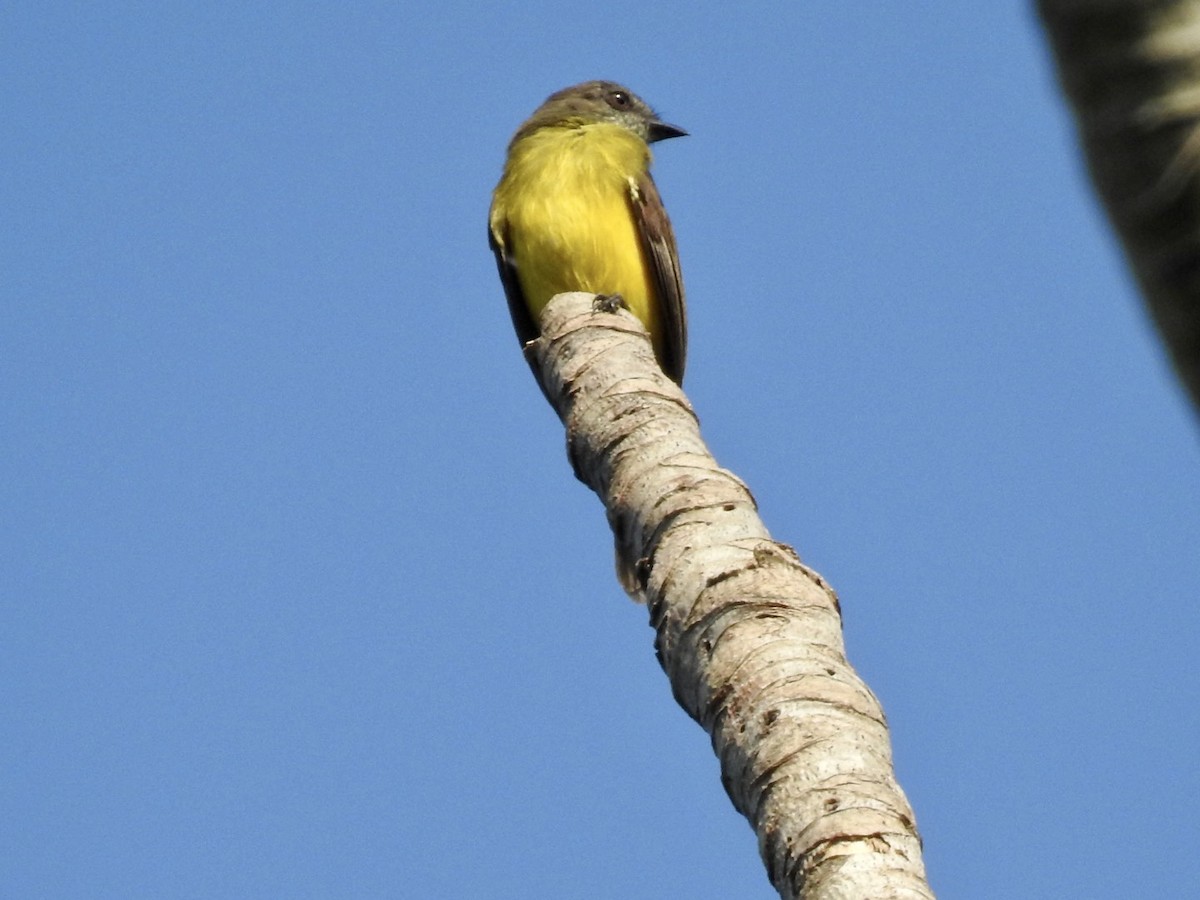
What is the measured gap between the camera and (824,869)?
161 inches

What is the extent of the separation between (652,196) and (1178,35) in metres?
8.51

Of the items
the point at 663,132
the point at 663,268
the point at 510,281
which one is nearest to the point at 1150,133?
the point at 663,268

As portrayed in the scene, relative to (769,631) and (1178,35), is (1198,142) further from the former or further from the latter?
(769,631)

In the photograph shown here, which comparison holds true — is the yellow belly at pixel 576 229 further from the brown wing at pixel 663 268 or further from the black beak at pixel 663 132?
the black beak at pixel 663 132

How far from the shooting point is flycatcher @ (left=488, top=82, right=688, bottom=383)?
9.43m

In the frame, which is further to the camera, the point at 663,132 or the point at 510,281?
the point at 663,132

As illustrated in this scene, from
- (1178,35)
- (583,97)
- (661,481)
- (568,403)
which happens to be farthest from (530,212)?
(1178,35)

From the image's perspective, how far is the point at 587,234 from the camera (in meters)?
9.40

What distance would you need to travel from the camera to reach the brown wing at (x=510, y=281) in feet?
32.1

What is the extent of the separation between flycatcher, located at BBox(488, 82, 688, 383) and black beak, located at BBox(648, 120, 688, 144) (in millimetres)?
1378

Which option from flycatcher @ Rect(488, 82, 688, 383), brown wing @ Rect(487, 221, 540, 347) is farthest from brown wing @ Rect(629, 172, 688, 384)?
brown wing @ Rect(487, 221, 540, 347)

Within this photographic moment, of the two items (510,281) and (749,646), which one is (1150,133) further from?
(510,281)

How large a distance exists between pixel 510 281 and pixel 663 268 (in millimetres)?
957

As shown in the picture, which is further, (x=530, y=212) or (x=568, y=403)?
(x=530, y=212)
